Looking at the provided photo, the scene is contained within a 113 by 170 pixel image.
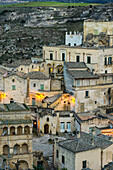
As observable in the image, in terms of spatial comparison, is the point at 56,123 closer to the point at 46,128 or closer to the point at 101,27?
the point at 46,128

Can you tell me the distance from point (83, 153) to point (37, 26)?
9443 centimetres

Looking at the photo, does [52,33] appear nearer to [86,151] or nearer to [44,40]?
[44,40]

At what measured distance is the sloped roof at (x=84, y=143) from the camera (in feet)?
168

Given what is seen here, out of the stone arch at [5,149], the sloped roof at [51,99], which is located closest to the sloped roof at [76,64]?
the sloped roof at [51,99]

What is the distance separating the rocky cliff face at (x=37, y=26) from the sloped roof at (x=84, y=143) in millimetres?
63137

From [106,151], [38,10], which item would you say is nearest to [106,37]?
[106,151]

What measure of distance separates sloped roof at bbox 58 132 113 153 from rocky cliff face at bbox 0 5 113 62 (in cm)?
6314

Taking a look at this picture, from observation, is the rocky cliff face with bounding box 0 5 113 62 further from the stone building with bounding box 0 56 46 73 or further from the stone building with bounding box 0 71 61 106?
the stone building with bounding box 0 71 61 106

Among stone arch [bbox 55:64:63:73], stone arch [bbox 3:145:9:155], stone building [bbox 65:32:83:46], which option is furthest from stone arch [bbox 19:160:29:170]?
stone building [bbox 65:32:83:46]

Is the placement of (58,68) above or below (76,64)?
below

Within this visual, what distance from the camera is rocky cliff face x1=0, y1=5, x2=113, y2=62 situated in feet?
406

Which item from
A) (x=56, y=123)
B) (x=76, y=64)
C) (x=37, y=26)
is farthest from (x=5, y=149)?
(x=37, y=26)

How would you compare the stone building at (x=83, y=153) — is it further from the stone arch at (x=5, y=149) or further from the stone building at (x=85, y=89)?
the stone building at (x=85, y=89)

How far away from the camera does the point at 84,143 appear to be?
52219 mm
